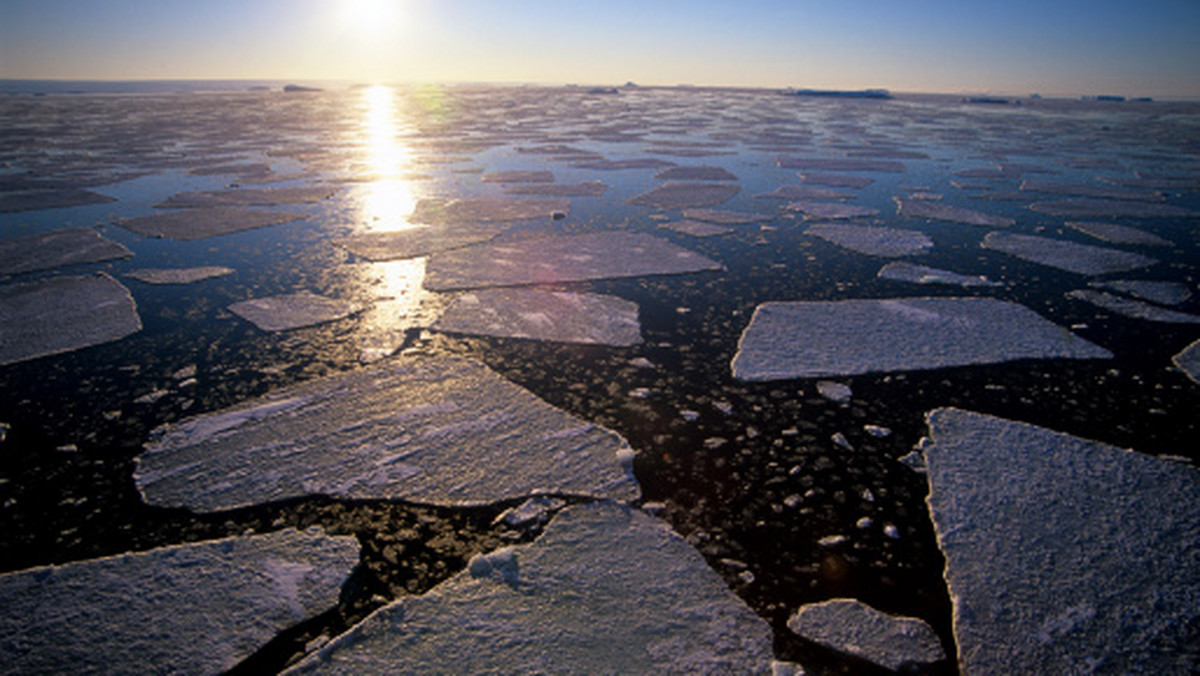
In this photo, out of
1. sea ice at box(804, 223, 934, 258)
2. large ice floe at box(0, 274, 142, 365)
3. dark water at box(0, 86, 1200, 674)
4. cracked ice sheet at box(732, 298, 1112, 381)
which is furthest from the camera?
sea ice at box(804, 223, 934, 258)

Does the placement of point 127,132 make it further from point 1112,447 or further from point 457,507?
point 1112,447

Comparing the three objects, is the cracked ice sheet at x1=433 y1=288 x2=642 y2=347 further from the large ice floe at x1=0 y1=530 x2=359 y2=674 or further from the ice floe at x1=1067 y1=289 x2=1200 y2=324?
the ice floe at x1=1067 y1=289 x2=1200 y2=324

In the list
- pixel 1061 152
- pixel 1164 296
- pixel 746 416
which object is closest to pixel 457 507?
pixel 746 416

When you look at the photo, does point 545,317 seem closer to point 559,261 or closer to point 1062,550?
point 559,261

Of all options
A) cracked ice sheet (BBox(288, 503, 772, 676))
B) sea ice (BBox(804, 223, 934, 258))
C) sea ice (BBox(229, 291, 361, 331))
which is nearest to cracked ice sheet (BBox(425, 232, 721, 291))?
sea ice (BBox(229, 291, 361, 331))

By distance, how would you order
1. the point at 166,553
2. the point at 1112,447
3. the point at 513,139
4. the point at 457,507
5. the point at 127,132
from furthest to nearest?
the point at 127,132 → the point at 513,139 → the point at 1112,447 → the point at 457,507 → the point at 166,553

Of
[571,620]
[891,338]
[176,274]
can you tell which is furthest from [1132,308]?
[176,274]
